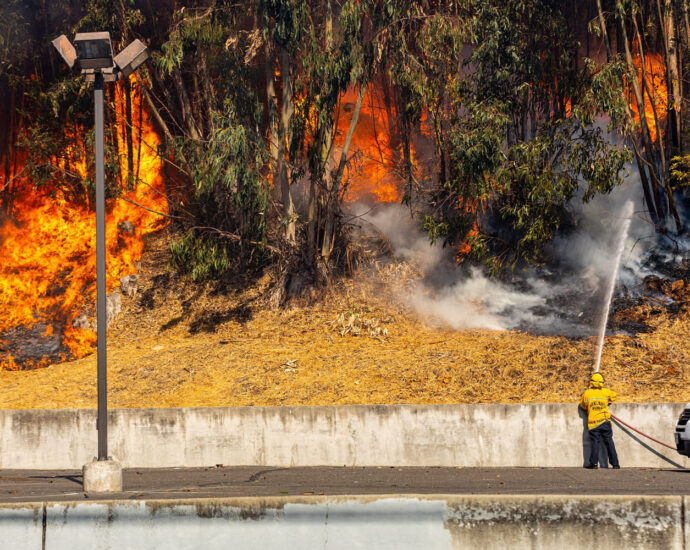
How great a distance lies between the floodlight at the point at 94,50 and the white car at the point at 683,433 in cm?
1020

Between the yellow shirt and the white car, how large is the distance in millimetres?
1095

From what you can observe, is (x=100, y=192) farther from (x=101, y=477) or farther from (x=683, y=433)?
(x=683, y=433)

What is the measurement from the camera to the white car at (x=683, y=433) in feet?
45.3

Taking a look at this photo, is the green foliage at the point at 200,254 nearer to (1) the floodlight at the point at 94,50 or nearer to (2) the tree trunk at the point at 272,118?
(2) the tree trunk at the point at 272,118

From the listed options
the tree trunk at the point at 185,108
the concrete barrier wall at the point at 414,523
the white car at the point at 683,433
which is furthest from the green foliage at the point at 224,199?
the concrete barrier wall at the point at 414,523

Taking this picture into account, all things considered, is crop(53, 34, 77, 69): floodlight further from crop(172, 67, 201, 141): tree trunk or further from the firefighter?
crop(172, 67, 201, 141): tree trunk

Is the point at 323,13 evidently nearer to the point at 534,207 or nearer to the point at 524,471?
the point at 534,207

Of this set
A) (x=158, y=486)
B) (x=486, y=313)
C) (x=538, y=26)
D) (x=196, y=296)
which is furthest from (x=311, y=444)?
(x=538, y=26)

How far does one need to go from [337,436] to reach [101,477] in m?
5.02

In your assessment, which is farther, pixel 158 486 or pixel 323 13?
pixel 323 13

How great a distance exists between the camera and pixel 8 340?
25.7 m

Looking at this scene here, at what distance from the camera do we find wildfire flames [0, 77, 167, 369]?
26438mm

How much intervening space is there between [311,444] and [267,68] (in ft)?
44.2

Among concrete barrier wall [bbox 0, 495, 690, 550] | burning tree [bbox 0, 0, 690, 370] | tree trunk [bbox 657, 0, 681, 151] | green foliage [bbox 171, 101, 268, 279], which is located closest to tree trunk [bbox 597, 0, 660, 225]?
burning tree [bbox 0, 0, 690, 370]
